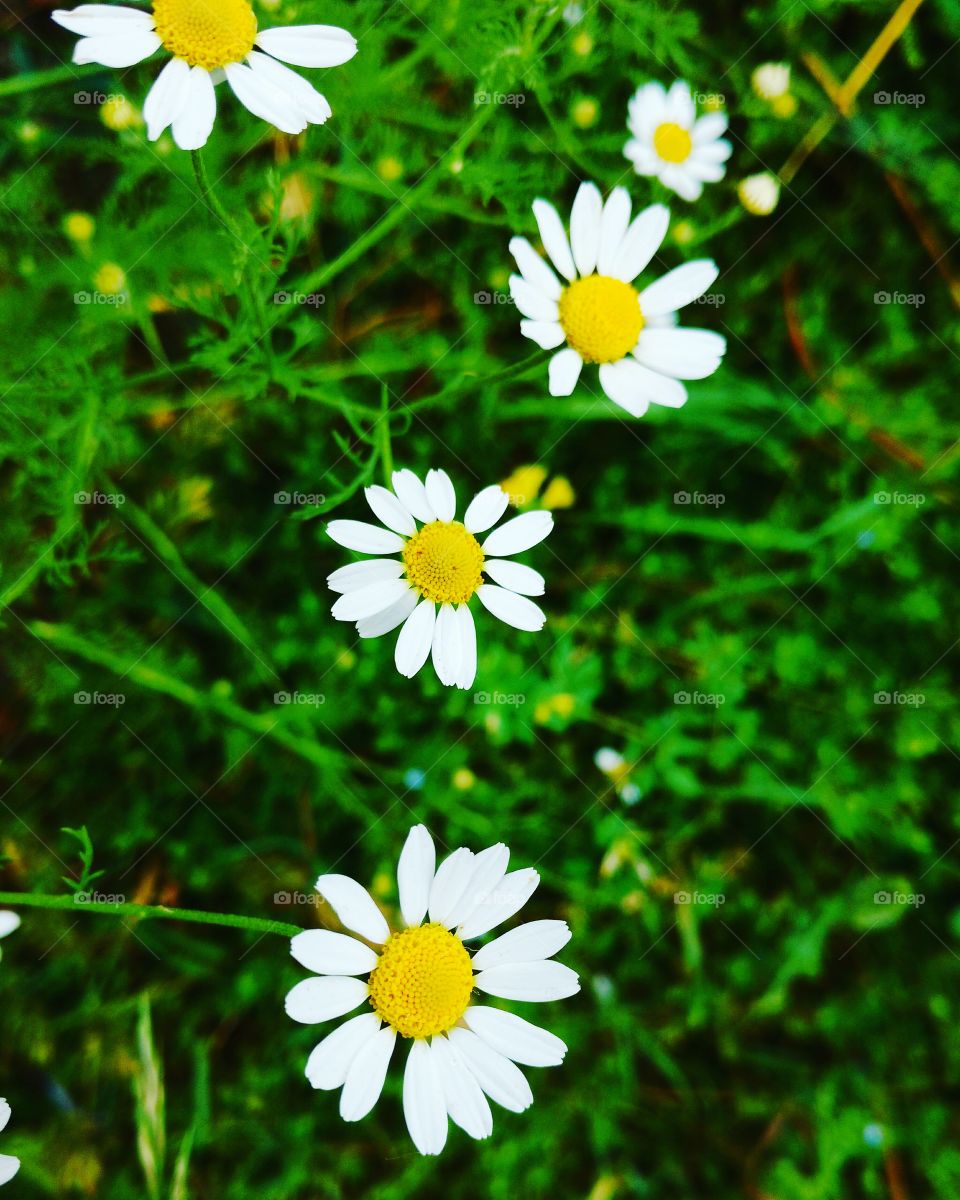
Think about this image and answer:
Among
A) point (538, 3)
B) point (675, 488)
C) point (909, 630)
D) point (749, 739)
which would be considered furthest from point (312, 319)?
point (909, 630)

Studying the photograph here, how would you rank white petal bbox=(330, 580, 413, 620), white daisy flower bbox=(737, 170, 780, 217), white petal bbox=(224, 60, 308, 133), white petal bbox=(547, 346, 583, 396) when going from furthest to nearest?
white daisy flower bbox=(737, 170, 780, 217), white petal bbox=(547, 346, 583, 396), white petal bbox=(330, 580, 413, 620), white petal bbox=(224, 60, 308, 133)

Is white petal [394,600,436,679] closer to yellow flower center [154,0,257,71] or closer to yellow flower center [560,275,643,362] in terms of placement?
yellow flower center [560,275,643,362]

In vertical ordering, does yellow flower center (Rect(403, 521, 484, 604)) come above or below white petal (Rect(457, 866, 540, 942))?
above

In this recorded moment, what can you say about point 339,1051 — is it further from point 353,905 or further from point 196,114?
point 196,114

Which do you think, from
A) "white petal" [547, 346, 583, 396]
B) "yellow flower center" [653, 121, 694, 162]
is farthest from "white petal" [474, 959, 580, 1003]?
"yellow flower center" [653, 121, 694, 162]

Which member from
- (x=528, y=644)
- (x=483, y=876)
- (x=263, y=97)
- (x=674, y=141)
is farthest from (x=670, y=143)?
(x=483, y=876)

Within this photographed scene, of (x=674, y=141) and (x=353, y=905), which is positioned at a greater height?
(x=674, y=141)

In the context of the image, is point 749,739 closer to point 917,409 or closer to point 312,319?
point 917,409
